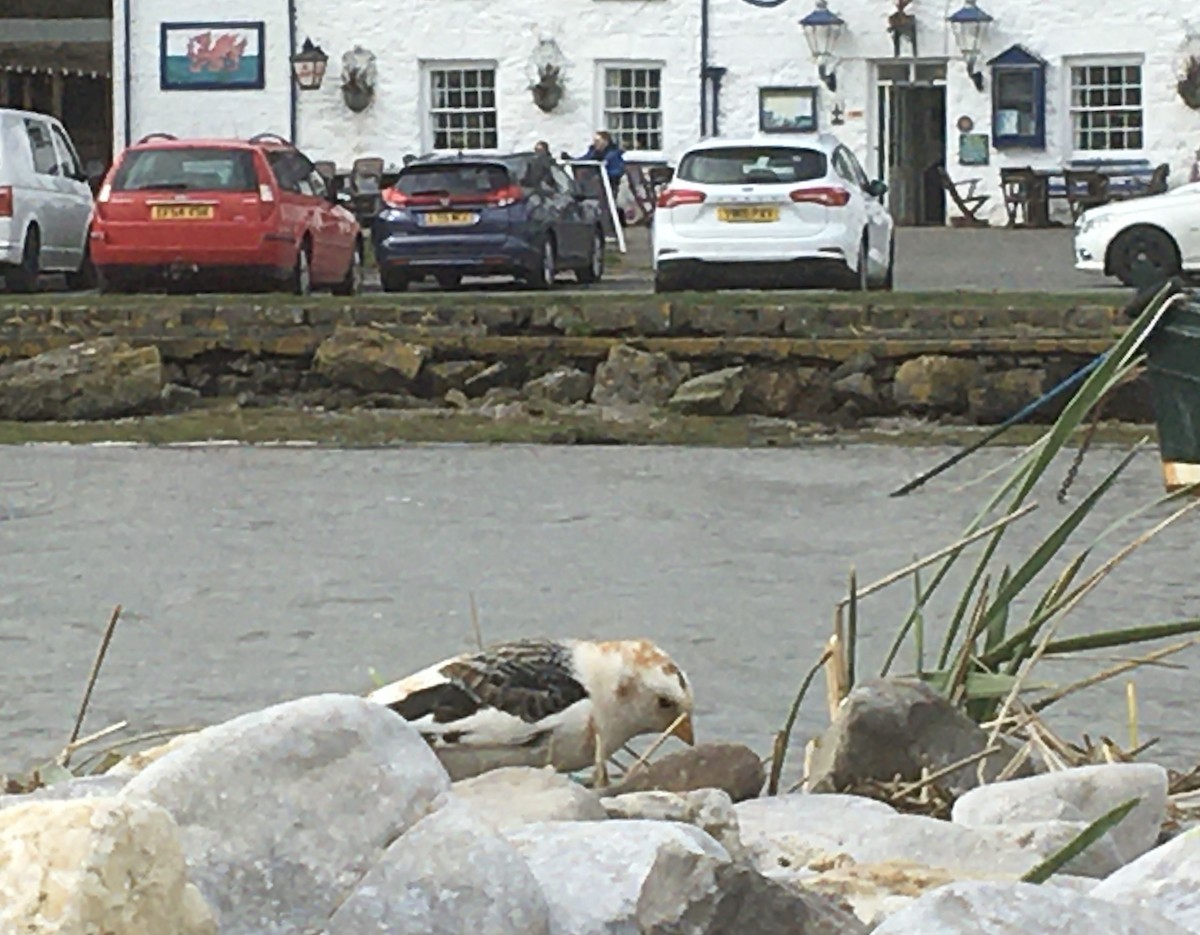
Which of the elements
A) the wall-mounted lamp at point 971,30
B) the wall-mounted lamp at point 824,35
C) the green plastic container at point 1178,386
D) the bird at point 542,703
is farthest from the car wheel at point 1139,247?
the bird at point 542,703

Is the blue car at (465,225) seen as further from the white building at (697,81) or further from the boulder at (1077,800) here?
the boulder at (1077,800)

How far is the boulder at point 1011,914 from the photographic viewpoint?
2.83m

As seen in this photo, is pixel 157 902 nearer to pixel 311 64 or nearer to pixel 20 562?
pixel 20 562

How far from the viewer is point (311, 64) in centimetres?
4225

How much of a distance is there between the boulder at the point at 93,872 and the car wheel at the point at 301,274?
22.3 meters

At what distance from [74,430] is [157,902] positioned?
13972 millimetres

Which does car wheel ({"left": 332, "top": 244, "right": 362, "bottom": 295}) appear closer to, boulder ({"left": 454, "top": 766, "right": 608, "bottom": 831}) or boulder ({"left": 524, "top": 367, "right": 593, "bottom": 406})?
boulder ({"left": 524, "top": 367, "right": 593, "bottom": 406})

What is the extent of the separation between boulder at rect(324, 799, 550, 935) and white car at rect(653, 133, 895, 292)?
21.7 meters

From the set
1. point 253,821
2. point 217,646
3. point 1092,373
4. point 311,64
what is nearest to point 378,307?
point 217,646

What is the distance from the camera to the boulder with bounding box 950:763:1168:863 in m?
3.99

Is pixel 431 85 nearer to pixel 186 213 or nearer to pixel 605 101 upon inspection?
pixel 605 101

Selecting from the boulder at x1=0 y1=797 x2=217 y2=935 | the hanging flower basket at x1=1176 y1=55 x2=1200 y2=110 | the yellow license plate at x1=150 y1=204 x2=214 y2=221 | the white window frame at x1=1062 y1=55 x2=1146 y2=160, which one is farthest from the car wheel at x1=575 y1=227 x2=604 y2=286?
the boulder at x1=0 y1=797 x2=217 y2=935

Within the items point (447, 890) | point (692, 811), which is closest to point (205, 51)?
point (692, 811)

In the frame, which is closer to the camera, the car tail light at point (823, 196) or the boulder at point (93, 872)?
the boulder at point (93, 872)
